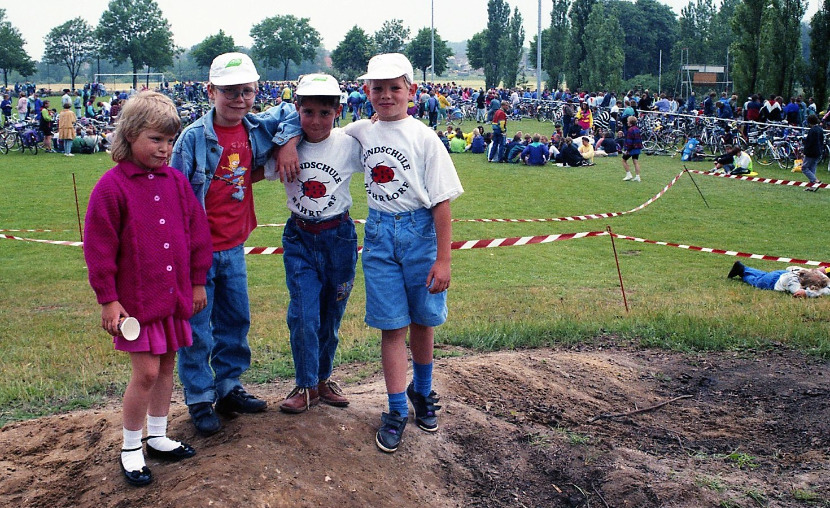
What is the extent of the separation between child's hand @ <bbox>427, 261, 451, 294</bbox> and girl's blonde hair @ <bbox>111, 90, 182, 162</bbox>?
59.7 inches

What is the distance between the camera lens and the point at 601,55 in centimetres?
5775

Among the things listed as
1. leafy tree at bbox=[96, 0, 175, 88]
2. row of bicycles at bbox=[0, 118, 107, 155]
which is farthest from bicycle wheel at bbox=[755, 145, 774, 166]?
leafy tree at bbox=[96, 0, 175, 88]

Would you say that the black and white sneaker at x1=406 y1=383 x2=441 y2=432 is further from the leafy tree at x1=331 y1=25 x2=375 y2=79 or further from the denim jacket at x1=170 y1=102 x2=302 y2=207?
the leafy tree at x1=331 y1=25 x2=375 y2=79

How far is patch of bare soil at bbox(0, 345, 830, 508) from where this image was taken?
3.92 m

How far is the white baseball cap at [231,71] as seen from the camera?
4301 millimetres

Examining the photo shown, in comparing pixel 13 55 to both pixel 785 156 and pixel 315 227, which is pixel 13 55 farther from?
pixel 315 227

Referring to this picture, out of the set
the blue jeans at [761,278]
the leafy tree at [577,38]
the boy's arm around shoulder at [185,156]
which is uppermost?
the leafy tree at [577,38]

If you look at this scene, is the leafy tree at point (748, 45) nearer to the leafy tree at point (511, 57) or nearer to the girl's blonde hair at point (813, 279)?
the girl's blonde hair at point (813, 279)

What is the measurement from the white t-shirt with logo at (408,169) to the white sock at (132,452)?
1700 mm

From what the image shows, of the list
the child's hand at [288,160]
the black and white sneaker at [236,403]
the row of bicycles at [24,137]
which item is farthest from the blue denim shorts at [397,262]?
the row of bicycles at [24,137]

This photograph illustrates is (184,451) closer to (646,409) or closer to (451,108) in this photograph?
(646,409)

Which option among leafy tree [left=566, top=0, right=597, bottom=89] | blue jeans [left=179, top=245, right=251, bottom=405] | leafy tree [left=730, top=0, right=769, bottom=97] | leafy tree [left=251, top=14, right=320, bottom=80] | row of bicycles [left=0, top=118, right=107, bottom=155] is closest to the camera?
blue jeans [left=179, top=245, right=251, bottom=405]

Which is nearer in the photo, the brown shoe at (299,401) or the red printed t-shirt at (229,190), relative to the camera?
the red printed t-shirt at (229,190)

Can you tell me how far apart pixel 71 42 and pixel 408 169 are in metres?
130
